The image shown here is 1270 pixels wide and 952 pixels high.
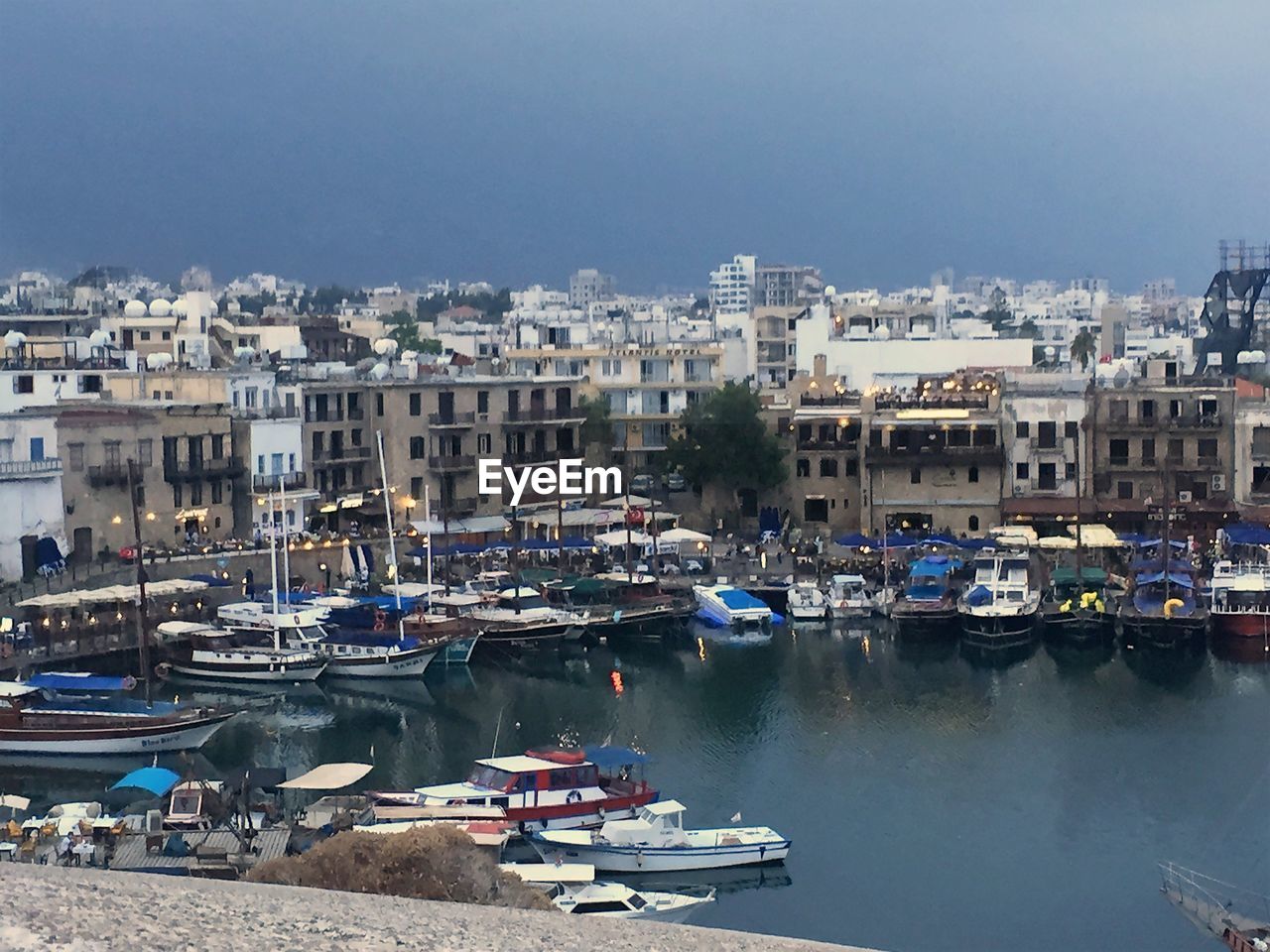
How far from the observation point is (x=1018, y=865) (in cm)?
2002

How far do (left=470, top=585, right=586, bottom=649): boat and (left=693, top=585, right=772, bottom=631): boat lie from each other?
6.19 feet

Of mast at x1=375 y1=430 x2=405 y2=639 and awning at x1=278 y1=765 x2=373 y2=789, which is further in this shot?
mast at x1=375 y1=430 x2=405 y2=639

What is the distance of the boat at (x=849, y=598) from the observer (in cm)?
3300

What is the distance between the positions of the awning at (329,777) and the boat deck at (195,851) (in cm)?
152

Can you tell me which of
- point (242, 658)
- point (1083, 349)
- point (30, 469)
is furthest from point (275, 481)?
point (1083, 349)

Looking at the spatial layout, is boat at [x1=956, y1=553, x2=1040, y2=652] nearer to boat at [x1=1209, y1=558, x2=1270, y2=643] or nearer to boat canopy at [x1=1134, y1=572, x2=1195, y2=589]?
boat canopy at [x1=1134, y1=572, x2=1195, y2=589]

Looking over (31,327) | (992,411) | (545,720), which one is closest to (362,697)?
(545,720)

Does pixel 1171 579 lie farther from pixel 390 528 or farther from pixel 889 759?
pixel 390 528

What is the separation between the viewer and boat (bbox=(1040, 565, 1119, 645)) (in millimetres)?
31453

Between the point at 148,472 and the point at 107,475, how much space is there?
966 mm

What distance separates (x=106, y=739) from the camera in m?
24.0

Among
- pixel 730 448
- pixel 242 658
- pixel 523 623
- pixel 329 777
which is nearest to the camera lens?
pixel 329 777

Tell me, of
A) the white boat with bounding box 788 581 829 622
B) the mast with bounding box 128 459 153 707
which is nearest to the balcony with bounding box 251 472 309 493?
the mast with bounding box 128 459 153 707

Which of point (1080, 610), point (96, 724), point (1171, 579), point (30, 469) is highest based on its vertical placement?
point (30, 469)
